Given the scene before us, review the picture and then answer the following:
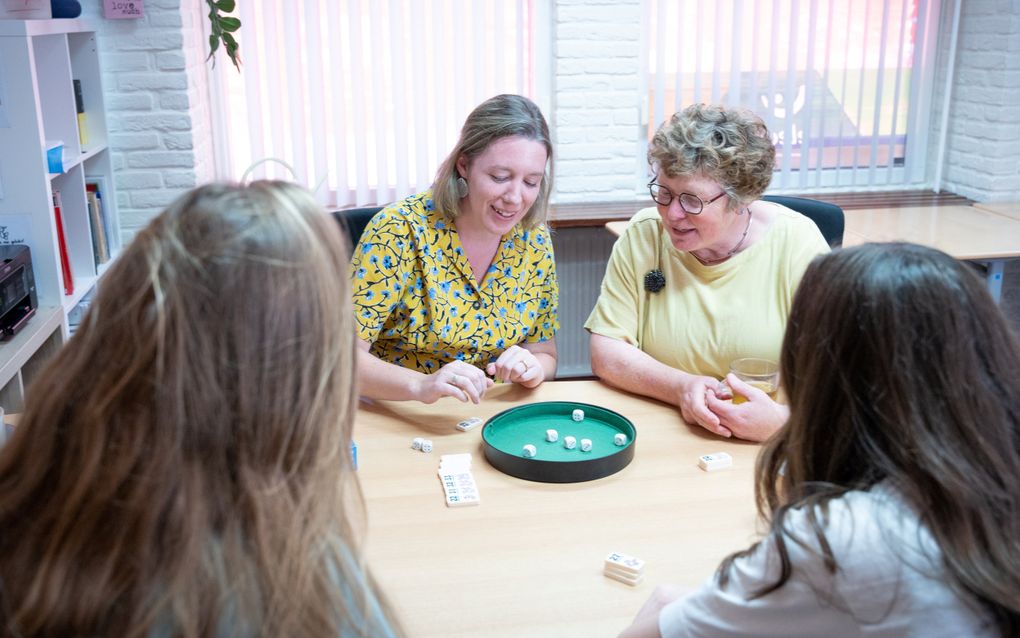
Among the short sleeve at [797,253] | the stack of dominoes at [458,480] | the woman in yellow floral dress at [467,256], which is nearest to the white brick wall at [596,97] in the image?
the woman in yellow floral dress at [467,256]

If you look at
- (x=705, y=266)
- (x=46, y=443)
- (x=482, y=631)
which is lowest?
(x=482, y=631)

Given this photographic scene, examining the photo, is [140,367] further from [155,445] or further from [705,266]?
[705,266]

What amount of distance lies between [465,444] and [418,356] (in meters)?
0.52

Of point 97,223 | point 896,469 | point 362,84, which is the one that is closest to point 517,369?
point 896,469

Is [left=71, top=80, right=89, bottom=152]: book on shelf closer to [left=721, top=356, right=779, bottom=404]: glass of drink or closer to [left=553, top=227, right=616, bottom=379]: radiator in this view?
[left=553, top=227, right=616, bottom=379]: radiator

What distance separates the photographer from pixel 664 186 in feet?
6.77

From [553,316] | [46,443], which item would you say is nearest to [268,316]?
[46,443]

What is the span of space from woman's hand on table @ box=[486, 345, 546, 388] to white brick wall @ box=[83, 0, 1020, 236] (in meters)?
2.05

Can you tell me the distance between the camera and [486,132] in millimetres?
2111

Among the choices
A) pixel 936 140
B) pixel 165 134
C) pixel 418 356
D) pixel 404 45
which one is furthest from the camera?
pixel 936 140

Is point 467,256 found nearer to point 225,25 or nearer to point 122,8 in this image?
point 225,25

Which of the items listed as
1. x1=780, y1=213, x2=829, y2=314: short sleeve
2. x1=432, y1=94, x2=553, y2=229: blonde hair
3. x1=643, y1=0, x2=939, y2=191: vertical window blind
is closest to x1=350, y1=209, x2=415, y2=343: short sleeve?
x1=432, y1=94, x2=553, y2=229: blonde hair

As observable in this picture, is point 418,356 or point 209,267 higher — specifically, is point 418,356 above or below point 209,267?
A: below

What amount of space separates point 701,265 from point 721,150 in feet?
0.88
